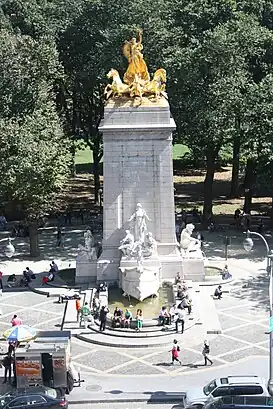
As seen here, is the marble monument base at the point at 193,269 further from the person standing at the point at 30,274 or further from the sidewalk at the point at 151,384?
the sidewalk at the point at 151,384

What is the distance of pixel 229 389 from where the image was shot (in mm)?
25016

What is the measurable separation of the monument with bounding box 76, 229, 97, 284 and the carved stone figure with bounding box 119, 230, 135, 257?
108 inches

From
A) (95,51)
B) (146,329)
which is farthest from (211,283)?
(95,51)

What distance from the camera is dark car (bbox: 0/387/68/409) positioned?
24.8m

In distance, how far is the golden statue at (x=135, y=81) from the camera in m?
41.5

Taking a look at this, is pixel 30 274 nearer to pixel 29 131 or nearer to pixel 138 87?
pixel 29 131

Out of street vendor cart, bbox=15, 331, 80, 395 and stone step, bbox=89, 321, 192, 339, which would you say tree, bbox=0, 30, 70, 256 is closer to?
stone step, bbox=89, 321, 192, 339

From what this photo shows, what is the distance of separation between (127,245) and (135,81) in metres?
9.78

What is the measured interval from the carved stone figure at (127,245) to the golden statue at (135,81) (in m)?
8.20

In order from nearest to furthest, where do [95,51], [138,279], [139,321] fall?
1. [139,321]
2. [138,279]
3. [95,51]


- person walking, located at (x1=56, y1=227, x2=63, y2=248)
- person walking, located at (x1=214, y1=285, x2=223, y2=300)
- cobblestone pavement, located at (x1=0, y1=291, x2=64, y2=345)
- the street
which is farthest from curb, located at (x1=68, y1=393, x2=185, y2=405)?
person walking, located at (x1=56, y1=227, x2=63, y2=248)

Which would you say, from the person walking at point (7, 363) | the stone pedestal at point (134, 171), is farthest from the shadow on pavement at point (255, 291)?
the person walking at point (7, 363)

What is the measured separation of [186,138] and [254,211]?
11.5m

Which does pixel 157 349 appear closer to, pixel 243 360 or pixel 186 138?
pixel 243 360
